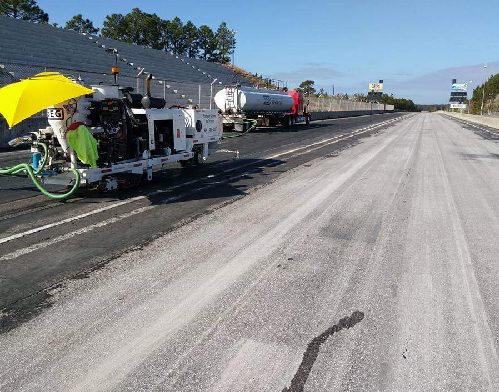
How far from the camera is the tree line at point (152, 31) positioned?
195ft

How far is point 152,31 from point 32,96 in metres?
69.7

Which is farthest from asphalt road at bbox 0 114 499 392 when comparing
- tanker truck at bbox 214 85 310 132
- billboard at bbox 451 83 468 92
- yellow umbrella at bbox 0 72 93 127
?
billboard at bbox 451 83 468 92

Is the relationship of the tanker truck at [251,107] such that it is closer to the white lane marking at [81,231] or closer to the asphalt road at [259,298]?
the white lane marking at [81,231]

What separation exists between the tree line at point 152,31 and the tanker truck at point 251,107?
42.2 m

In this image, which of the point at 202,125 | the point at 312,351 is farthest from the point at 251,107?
the point at 312,351

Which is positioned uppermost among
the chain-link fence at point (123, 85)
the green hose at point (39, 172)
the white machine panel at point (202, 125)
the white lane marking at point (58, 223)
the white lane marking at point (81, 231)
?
the chain-link fence at point (123, 85)

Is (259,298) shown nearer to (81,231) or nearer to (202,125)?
(81,231)

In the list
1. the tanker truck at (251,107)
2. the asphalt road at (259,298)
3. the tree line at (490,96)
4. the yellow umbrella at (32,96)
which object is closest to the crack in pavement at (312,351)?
the asphalt road at (259,298)

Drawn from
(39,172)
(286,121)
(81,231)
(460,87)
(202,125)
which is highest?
(460,87)

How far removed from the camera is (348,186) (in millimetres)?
10062

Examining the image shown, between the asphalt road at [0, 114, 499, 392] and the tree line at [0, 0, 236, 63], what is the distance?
60.7 m

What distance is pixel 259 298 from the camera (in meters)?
4.34

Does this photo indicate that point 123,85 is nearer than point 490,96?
Yes

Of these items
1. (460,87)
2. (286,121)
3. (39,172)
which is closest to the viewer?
(39,172)
